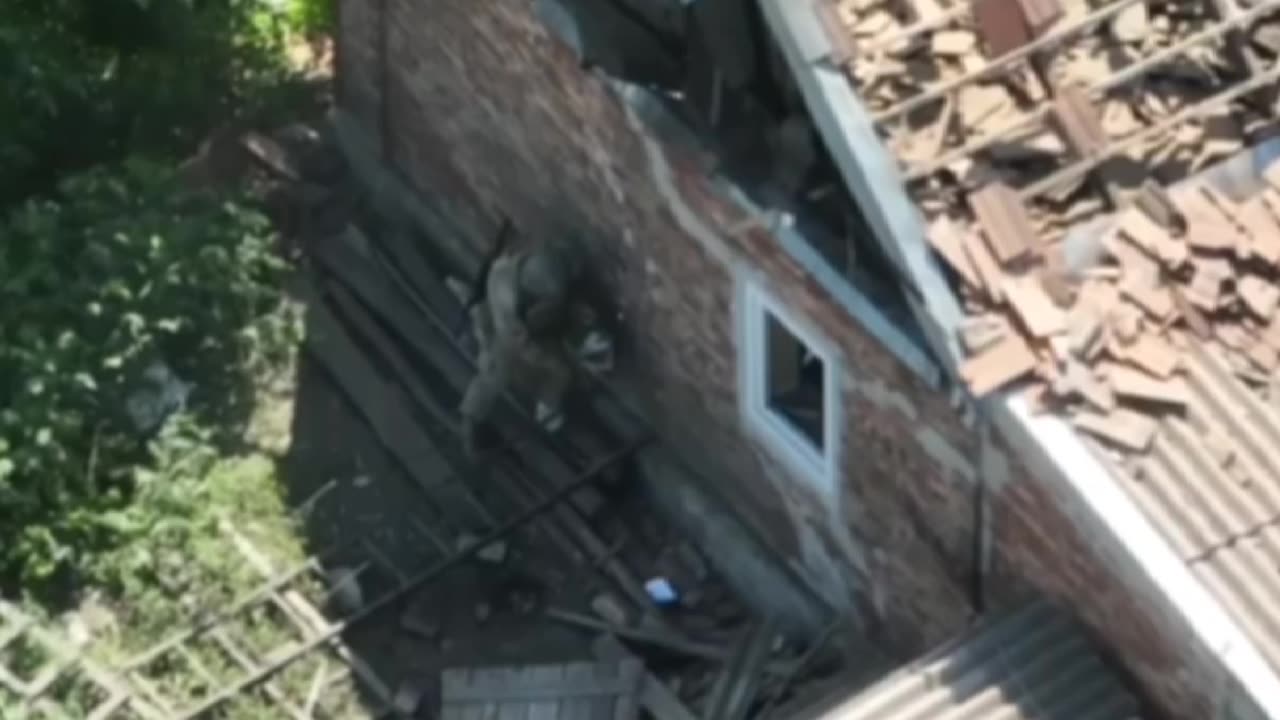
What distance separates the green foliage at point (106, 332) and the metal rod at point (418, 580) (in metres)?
1.17

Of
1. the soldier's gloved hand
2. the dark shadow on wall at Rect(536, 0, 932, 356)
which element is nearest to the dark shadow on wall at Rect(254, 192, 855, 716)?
the soldier's gloved hand

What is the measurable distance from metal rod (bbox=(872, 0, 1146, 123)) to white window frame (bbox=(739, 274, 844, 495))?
4.82 feet

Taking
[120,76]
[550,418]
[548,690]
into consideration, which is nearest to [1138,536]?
[548,690]

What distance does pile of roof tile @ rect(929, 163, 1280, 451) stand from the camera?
13.6 meters

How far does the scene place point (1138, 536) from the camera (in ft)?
43.5

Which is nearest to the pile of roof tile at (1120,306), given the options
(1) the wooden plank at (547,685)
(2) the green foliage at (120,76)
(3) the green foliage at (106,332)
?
(1) the wooden plank at (547,685)

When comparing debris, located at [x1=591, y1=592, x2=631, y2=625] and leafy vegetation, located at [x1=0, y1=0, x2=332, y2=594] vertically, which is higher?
leafy vegetation, located at [x1=0, y1=0, x2=332, y2=594]

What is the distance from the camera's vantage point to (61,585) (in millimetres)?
17531

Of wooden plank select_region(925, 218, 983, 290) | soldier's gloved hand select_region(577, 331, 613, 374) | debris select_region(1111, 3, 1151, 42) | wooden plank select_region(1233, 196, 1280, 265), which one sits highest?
soldier's gloved hand select_region(577, 331, 613, 374)

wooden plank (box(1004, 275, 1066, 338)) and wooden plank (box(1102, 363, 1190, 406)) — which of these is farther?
wooden plank (box(1004, 275, 1066, 338))

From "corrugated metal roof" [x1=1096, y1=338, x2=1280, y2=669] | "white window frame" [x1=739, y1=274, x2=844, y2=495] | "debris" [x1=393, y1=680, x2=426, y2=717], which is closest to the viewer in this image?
"corrugated metal roof" [x1=1096, y1=338, x2=1280, y2=669]

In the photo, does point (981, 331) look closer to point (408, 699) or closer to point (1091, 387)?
point (1091, 387)

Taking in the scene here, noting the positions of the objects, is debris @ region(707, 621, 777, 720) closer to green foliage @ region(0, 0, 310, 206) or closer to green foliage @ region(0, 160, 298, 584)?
green foliage @ region(0, 160, 298, 584)

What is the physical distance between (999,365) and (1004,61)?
1477 millimetres
